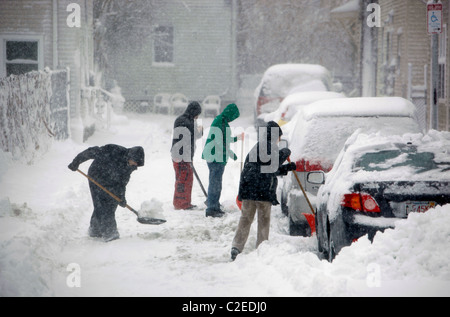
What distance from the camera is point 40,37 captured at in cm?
1795

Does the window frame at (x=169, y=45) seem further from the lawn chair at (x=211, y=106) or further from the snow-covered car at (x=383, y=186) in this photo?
the snow-covered car at (x=383, y=186)

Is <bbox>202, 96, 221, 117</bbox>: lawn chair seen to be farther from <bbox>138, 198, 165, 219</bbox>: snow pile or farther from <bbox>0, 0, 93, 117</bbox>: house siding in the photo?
<bbox>138, 198, 165, 219</bbox>: snow pile

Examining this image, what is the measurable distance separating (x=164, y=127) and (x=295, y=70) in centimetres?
499

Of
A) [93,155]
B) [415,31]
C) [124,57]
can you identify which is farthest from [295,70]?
[93,155]

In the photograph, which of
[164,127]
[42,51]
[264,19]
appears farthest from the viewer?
[264,19]

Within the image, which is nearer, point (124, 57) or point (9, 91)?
point (9, 91)

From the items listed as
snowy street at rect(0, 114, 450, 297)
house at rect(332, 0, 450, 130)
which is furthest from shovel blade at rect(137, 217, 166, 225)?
house at rect(332, 0, 450, 130)

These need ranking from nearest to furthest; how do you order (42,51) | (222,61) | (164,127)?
(42,51), (164,127), (222,61)

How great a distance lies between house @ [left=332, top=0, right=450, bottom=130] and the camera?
17062 mm

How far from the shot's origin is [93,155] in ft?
27.9

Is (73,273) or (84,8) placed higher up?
(84,8)

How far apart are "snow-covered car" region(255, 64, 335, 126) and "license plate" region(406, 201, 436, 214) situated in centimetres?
1397

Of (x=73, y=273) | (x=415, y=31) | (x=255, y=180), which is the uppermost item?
(x=415, y=31)
